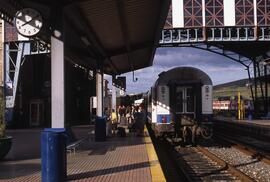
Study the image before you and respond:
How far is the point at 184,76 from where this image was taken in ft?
72.4

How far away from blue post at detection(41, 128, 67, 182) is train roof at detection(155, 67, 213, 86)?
1222 cm

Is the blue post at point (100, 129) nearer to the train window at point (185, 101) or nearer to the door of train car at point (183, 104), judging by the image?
the door of train car at point (183, 104)

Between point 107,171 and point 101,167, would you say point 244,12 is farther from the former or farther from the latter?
point 107,171

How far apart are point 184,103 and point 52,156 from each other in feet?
41.1

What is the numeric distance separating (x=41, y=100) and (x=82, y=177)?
33.5 meters

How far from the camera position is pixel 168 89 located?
72.6ft

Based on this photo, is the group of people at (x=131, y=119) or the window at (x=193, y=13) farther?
the window at (x=193, y=13)

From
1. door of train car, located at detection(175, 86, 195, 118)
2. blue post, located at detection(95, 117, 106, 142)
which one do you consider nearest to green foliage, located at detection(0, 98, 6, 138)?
blue post, located at detection(95, 117, 106, 142)

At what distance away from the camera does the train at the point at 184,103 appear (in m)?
21.8

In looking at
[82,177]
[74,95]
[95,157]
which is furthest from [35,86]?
[82,177]

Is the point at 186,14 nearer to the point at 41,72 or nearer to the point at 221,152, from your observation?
the point at 41,72

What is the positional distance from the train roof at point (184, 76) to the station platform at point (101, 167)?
4.83 metres

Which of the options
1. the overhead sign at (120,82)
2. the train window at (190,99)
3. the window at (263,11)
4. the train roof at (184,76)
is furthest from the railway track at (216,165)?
the window at (263,11)

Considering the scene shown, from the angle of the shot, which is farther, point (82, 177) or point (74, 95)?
point (74, 95)
